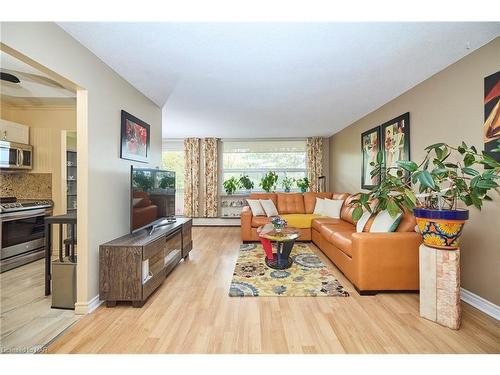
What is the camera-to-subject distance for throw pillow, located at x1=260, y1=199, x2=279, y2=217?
189 inches

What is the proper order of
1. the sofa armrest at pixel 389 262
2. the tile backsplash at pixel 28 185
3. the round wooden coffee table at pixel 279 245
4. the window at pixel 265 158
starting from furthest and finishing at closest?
the window at pixel 265 158, the tile backsplash at pixel 28 185, the round wooden coffee table at pixel 279 245, the sofa armrest at pixel 389 262

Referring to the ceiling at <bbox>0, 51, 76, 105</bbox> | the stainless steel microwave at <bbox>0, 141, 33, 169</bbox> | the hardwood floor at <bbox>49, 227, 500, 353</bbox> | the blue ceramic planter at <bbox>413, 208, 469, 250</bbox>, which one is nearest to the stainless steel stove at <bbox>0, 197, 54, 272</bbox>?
the stainless steel microwave at <bbox>0, 141, 33, 169</bbox>

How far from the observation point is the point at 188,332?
1.75 m

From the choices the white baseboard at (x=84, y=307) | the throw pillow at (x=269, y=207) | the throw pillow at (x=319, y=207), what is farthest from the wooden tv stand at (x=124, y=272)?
the throw pillow at (x=319, y=207)

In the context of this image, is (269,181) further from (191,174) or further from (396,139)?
(396,139)

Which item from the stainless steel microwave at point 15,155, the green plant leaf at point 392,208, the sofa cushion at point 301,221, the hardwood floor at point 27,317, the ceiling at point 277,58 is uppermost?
the ceiling at point 277,58

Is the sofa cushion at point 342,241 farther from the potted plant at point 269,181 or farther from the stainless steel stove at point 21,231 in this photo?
the stainless steel stove at point 21,231

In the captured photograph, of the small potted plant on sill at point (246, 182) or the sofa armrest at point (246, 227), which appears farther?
the small potted plant on sill at point (246, 182)

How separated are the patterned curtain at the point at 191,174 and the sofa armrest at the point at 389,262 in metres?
4.74

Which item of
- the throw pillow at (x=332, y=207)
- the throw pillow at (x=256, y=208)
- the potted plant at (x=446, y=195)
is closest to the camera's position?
the potted plant at (x=446, y=195)

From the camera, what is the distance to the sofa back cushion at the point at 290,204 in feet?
16.8

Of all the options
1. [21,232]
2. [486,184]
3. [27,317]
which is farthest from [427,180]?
[21,232]
